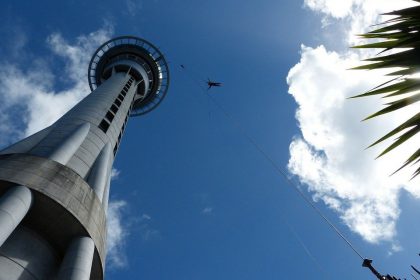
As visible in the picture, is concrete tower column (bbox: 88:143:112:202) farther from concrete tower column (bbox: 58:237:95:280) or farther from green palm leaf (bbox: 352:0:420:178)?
green palm leaf (bbox: 352:0:420:178)

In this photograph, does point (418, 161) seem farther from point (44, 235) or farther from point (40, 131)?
point (40, 131)

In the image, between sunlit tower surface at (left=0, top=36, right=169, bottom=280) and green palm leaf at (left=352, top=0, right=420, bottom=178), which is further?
sunlit tower surface at (left=0, top=36, right=169, bottom=280)

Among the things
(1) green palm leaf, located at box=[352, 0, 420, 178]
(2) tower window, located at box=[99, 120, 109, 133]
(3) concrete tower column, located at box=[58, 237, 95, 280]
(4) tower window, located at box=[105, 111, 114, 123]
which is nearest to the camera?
(1) green palm leaf, located at box=[352, 0, 420, 178]

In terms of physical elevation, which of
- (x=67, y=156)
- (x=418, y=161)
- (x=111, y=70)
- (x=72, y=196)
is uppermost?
(x=111, y=70)

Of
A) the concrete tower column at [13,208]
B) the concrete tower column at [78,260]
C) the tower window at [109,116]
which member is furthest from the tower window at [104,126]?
the concrete tower column at [78,260]

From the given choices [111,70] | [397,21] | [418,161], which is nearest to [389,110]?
[418,161]

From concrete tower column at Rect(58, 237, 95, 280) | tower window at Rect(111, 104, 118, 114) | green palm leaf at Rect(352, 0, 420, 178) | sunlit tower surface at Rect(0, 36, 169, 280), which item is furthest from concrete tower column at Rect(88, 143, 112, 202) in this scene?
green palm leaf at Rect(352, 0, 420, 178)
